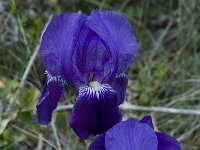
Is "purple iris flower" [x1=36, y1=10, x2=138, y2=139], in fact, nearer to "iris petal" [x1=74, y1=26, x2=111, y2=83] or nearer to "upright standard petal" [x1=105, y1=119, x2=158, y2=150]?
"iris petal" [x1=74, y1=26, x2=111, y2=83]

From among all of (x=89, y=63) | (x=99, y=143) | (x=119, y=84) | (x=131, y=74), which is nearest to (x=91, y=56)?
(x=89, y=63)

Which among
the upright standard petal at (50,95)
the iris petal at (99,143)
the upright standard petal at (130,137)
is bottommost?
the iris petal at (99,143)

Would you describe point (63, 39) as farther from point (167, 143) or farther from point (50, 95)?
point (167, 143)

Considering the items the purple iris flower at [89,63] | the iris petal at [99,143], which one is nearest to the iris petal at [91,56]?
the purple iris flower at [89,63]

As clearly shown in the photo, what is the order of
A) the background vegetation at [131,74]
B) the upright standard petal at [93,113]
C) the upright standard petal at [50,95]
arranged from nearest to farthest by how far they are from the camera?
the upright standard petal at [93,113]
the upright standard petal at [50,95]
the background vegetation at [131,74]

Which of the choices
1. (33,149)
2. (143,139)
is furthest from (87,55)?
(33,149)

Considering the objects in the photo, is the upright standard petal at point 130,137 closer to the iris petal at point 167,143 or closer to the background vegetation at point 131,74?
the iris petal at point 167,143

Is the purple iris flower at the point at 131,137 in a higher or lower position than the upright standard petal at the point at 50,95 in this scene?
lower
